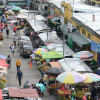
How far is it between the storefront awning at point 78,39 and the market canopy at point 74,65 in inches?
151

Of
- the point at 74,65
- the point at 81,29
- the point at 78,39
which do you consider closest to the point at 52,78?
the point at 74,65

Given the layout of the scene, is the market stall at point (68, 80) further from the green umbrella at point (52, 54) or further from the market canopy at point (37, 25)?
the market canopy at point (37, 25)

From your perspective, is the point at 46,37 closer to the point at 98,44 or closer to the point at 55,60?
the point at 55,60

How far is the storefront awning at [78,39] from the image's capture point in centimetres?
3469

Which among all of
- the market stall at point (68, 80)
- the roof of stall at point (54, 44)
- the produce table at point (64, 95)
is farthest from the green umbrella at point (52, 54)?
the produce table at point (64, 95)

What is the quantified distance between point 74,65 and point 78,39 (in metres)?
7.56

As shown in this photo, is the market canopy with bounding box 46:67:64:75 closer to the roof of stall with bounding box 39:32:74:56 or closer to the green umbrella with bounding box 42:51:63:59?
the green umbrella with bounding box 42:51:63:59

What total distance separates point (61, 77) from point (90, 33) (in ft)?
34.3

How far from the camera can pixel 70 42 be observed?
39.7 metres

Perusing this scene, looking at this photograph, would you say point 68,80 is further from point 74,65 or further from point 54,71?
point 74,65

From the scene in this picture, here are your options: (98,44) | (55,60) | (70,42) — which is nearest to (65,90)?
(98,44)

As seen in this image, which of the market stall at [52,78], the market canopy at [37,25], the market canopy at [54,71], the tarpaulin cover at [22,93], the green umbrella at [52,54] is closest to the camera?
the tarpaulin cover at [22,93]

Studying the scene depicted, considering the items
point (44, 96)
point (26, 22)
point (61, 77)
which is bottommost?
point (26, 22)

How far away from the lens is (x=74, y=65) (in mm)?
29250
